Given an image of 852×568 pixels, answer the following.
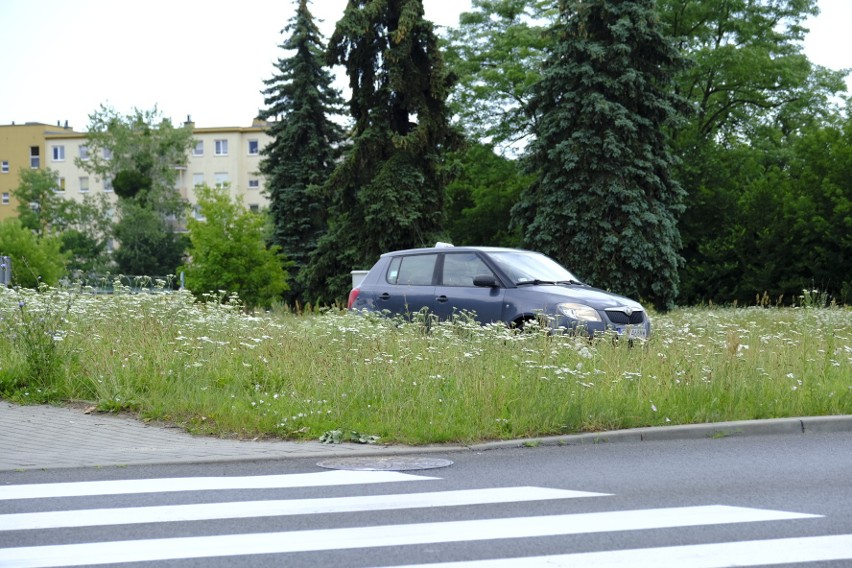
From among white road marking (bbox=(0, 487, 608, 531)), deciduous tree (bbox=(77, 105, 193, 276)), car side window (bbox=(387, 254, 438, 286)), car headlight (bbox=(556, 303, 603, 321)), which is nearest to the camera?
white road marking (bbox=(0, 487, 608, 531))

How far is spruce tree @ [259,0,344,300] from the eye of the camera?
49.6m

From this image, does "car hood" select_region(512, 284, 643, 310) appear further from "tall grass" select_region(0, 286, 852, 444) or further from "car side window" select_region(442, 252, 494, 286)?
"tall grass" select_region(0, 286, 852, 444)

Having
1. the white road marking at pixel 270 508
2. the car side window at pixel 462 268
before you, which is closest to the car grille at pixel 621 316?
the car side window at pixel 462 268

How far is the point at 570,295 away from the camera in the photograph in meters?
13.3

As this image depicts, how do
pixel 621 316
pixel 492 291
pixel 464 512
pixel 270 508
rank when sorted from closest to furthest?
1. pixel 464 512
2. pixel 270 508
3. pixel 621 316
4. pixel 492 291

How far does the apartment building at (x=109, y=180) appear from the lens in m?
105

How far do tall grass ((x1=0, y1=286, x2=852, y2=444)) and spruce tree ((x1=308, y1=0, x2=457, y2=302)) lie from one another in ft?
83.3

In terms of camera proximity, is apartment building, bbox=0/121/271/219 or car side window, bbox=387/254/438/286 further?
apartment building, bbox=0/121/271/219

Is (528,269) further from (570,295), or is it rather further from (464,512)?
(464,512)

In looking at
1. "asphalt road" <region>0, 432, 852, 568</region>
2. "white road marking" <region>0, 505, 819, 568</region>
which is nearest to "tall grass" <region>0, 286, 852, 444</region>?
"asphalt road" <region>0, 432, 852, 568</region>

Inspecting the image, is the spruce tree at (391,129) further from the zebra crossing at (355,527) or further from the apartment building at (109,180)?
the apartment building at (109,180)

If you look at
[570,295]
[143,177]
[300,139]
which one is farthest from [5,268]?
[143,177]

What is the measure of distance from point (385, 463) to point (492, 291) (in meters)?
→ 6.30

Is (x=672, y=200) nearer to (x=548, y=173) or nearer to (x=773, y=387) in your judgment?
(x=548, y=173)
